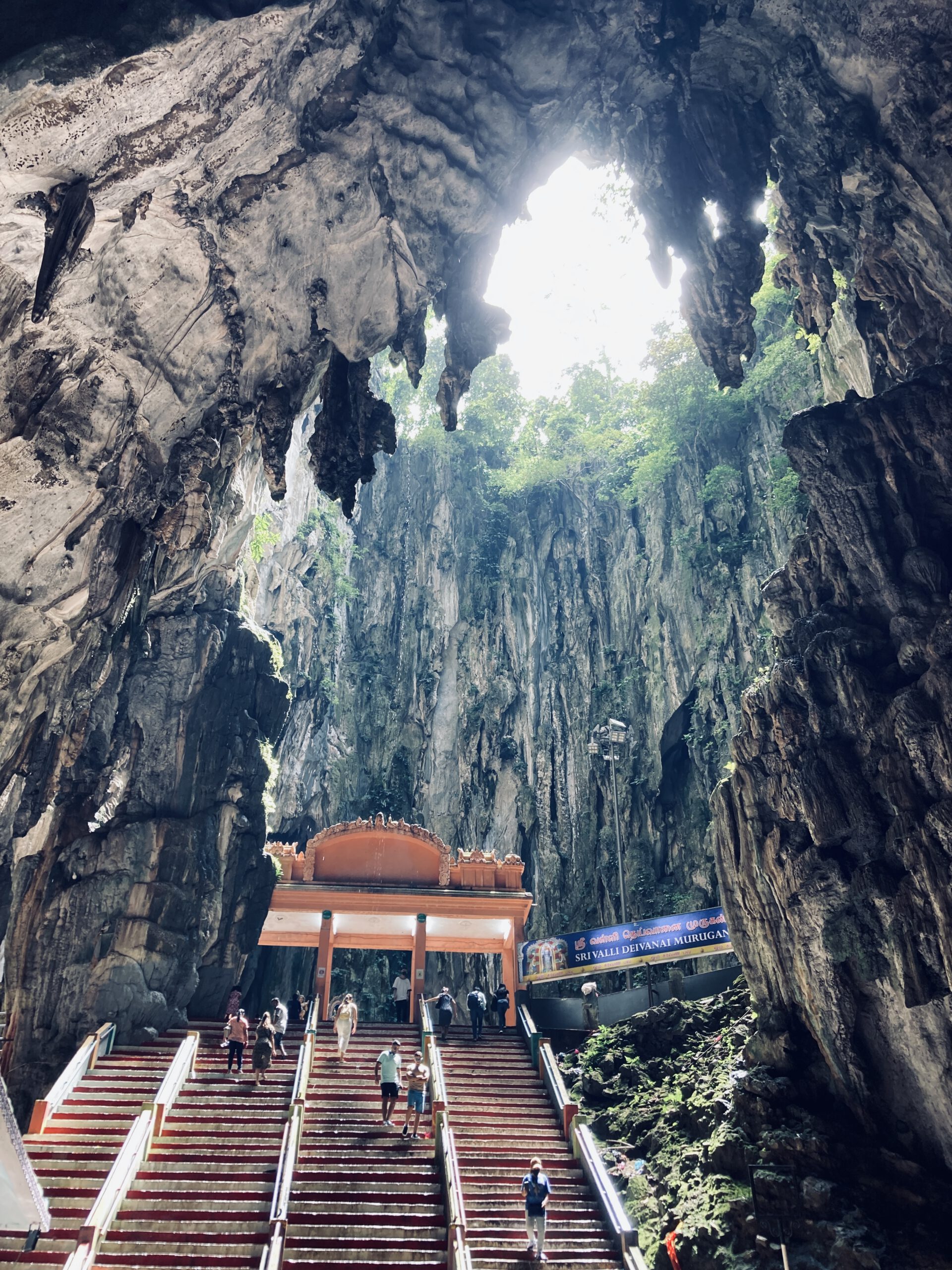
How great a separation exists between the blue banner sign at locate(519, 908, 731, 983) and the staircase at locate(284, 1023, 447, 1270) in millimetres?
4155

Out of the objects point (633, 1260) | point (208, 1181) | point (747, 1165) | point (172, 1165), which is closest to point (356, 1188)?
point (208, 1181)

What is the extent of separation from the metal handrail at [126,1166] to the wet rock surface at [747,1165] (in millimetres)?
5763

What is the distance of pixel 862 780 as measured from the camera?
38.9 ft

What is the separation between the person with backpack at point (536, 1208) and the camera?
851cm

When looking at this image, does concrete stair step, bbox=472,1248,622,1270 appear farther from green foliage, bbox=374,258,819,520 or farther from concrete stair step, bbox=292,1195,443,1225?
green foliage, bbox=374,258,819,520

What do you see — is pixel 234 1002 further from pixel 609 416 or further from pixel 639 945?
pixel 609 416

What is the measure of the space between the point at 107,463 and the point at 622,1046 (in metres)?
11.5

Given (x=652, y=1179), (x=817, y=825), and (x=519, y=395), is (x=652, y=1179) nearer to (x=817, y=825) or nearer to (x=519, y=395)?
(x=817, y=825)

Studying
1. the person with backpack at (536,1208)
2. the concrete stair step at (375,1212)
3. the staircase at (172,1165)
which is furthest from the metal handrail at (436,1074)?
the person with backpack at (536,1208)

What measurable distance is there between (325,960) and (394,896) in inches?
67.6

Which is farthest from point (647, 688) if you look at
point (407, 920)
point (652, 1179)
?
point (652, 1179)

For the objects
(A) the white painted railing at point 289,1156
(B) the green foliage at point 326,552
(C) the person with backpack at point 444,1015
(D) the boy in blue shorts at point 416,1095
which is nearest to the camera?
(A) the white painted railing at point 289,1156

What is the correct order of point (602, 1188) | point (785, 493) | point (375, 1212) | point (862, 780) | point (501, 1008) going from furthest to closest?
1. point (785, 493)
2. point (501, 1008)
3. point (862, 780)
4. point (602, 1188)
5. point (375, 1212)

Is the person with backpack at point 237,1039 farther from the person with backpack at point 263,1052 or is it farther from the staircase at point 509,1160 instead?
the staircase at point 509,1160
